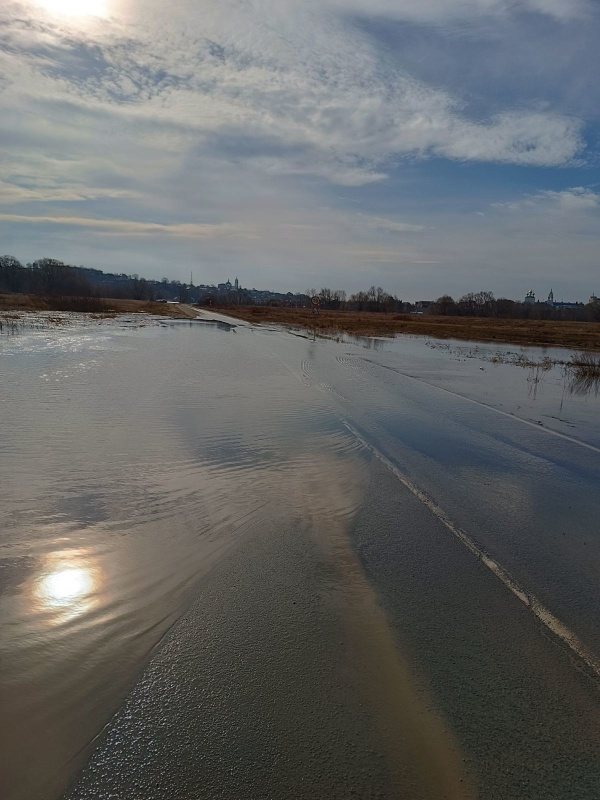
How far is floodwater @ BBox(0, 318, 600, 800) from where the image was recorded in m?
3.08

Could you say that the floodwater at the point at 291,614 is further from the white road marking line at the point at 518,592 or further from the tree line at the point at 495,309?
the tree line at the point at 495,309

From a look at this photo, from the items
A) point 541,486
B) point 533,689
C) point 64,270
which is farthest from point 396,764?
point 64,270

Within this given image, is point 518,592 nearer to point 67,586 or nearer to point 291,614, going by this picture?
point 291,614

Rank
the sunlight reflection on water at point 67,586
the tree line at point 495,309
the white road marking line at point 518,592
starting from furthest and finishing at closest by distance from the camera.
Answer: the tree line at point 495,309
the sunlight reflection on water at point 67,586
the white road marking line at point 518,592

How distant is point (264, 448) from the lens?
31.0ft

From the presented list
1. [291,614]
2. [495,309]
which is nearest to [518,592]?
[291,614]

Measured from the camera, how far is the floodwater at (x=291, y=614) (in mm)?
3084

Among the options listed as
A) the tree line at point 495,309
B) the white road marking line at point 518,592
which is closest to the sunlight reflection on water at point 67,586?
the white road marking line at point 518,592

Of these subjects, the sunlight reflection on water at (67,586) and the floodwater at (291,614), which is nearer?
the floodwater at (291,614)

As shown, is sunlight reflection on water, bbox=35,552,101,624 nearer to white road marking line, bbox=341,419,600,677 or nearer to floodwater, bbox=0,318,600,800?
floodwater, bbox=0,318,600,800

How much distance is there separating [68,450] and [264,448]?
321cm

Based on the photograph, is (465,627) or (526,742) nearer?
(526,742)

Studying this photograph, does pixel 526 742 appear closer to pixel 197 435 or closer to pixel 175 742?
pixel 175 742

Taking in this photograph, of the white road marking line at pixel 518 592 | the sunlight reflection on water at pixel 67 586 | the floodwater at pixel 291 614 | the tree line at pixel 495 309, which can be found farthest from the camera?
the tree line at pixel 495 309
